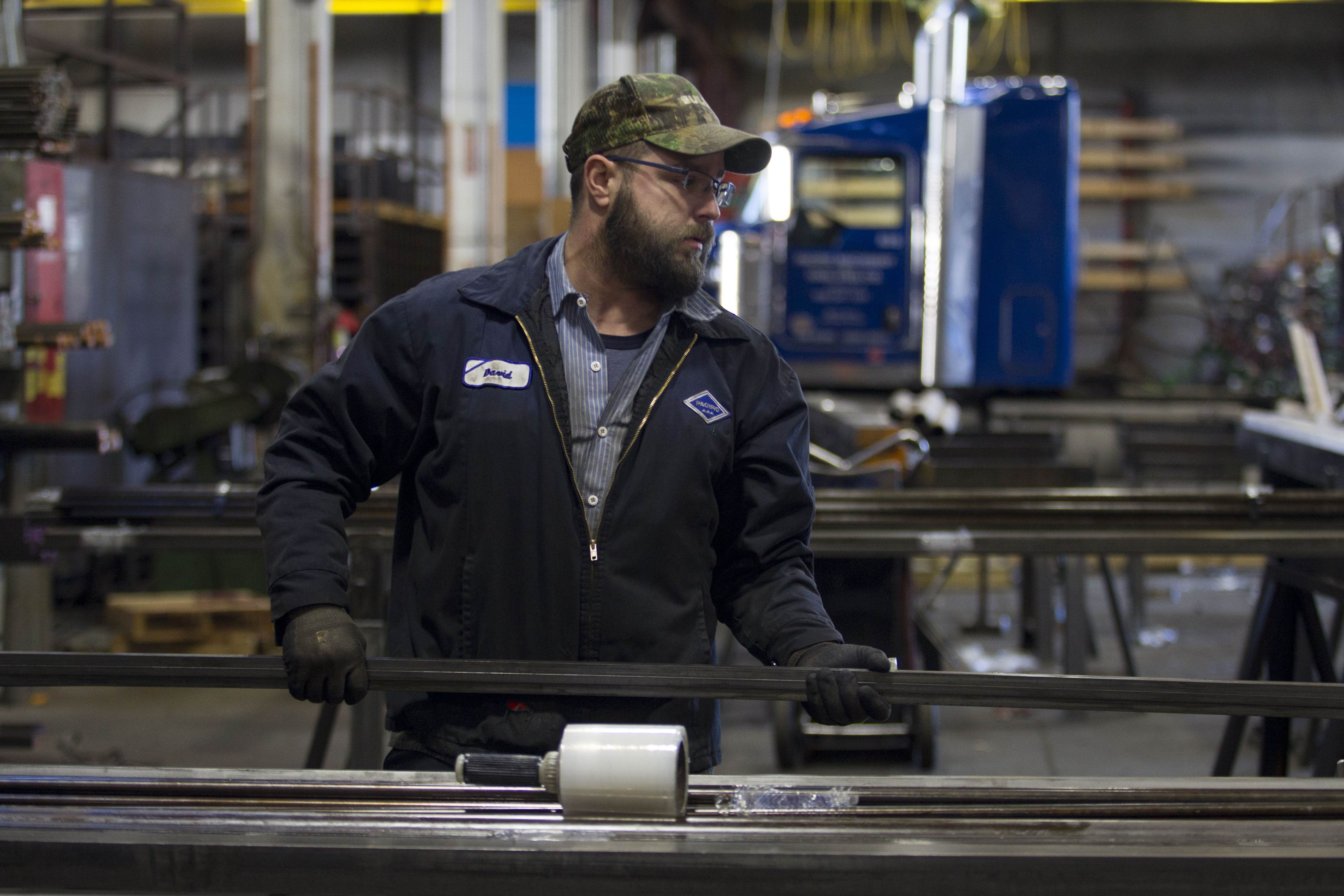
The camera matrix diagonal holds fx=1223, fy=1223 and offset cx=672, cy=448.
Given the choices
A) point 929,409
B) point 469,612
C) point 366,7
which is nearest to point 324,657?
point 469,612

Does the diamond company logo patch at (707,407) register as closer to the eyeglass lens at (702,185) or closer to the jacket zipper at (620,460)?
the jacket zipper at (620,460)

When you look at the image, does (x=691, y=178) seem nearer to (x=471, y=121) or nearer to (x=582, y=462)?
(x=582, y=462)

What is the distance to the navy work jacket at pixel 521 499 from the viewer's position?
77.3 inches

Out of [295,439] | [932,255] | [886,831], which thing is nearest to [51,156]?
[295,439]

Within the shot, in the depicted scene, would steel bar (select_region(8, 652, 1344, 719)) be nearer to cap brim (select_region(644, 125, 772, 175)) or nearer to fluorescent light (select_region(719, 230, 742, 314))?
cap brim (select_region(644, 125, 772, 175))

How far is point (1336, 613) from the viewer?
A: 4438 millimetres

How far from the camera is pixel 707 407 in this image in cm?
202

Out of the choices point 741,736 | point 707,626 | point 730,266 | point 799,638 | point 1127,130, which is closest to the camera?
point 799,638

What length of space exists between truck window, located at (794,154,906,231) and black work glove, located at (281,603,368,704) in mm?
7094

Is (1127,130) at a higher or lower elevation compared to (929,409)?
higher

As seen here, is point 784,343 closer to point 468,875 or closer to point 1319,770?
point 1319,770

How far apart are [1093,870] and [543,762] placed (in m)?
0.66

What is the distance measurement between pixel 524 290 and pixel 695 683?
709mm

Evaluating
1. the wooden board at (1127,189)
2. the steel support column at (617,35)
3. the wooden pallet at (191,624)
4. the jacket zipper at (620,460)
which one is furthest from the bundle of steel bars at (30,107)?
the wooden board at (1127,189)
